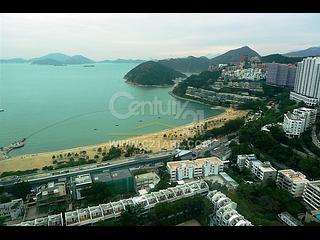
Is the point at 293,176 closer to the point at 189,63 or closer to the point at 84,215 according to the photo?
the point at 84,215

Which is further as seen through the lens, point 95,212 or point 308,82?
point 308,82

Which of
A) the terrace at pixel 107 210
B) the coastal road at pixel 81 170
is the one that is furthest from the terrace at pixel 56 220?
the coastal road at pixel 81 170

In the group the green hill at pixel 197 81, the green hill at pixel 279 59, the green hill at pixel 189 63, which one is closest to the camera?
the green hill at pixel 279 59

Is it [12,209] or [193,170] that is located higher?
[193,170]

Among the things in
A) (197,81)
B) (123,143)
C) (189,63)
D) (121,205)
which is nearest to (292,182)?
(121,205)

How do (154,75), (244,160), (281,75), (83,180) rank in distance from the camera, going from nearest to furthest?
(83,180)
(244,160)
(281,75)
(154,75)

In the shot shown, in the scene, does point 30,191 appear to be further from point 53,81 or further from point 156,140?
point 53,81

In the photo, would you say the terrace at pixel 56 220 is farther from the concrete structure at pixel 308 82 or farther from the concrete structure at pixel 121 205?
the concrete structure at pixel 308 82
